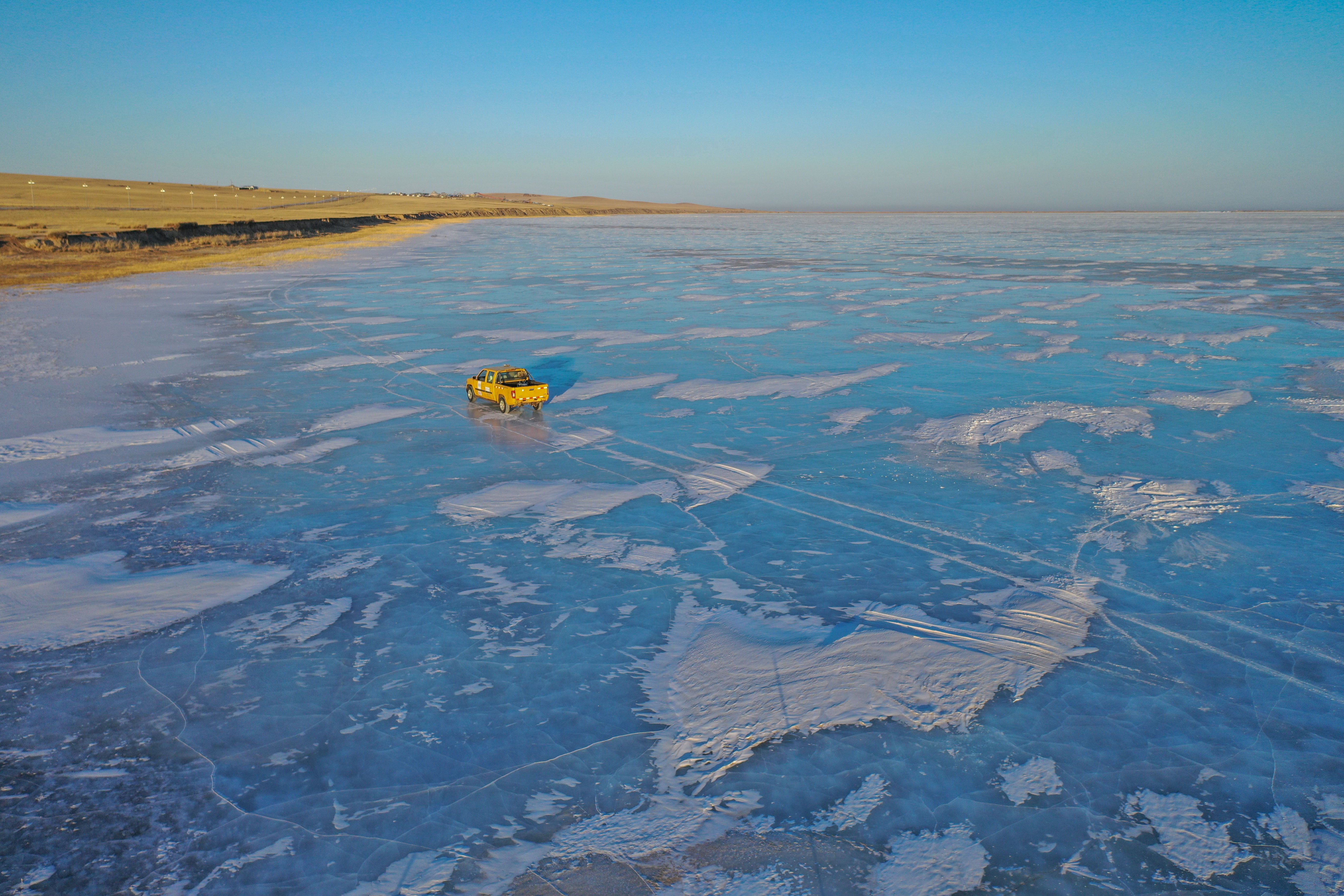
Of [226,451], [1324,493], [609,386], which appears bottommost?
[1324,493]

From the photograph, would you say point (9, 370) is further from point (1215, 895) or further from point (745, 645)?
point (1215, 895)

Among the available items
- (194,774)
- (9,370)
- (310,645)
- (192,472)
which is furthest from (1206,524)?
(9,370)

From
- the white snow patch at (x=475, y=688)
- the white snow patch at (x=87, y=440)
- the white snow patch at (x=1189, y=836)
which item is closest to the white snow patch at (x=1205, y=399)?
the white snow patch at (x=1189, y=836)

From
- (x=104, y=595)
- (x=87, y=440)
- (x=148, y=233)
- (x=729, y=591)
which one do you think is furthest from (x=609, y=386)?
(x=148, y=233)

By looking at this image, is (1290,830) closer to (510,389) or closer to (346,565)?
(346,565)

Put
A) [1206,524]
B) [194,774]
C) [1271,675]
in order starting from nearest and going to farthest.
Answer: [194,774] < [1271,675] < [1206,524]

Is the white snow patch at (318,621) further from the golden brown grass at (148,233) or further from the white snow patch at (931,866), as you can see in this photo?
the golden brown grass at (148,233)

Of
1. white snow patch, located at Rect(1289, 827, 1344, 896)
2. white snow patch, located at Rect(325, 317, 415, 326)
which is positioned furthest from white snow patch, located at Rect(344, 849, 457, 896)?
white snow patch, located at Rect(325, 317, 415, 326)
